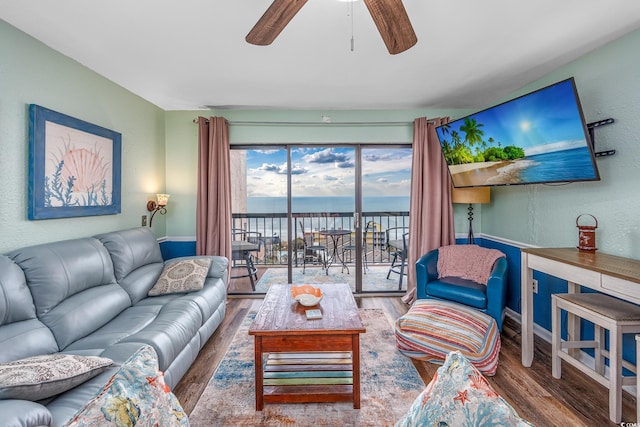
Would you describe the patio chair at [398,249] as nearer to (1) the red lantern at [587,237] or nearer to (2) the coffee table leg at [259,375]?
(1) the red lantern at [587,237]

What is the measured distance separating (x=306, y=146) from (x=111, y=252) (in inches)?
93.5

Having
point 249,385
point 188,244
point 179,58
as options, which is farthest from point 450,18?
point 188,244

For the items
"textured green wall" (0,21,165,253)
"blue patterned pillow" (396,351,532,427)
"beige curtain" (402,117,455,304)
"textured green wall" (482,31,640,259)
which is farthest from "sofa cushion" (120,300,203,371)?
"textured green wall" (482,31,640,259)

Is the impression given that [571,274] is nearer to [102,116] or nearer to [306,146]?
[306,146]

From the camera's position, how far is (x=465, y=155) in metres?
3.01

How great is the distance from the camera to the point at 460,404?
2.31 feet

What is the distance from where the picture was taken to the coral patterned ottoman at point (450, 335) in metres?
2.20

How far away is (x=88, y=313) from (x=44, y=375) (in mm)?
806

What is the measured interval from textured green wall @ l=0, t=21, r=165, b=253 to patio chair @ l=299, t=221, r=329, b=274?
2.12 metres

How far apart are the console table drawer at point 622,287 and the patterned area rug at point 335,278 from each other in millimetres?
2368

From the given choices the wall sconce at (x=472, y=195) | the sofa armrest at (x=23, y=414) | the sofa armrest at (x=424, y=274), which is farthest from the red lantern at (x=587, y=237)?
the sofa armrest at (x=23, y=414)

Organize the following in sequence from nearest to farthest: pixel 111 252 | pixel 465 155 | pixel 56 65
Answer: pixel 56 65
pixel 111 252
pixel 465 155

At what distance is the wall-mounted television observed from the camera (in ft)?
6.70

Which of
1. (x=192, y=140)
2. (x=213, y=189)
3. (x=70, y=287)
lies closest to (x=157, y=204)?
(x=213, y=189)
